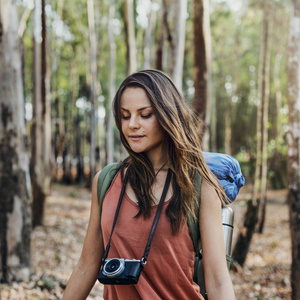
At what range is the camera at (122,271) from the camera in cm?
167

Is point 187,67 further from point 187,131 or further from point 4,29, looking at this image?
point 187,131

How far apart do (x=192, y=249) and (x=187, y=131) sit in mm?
542

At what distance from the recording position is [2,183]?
5.14 m

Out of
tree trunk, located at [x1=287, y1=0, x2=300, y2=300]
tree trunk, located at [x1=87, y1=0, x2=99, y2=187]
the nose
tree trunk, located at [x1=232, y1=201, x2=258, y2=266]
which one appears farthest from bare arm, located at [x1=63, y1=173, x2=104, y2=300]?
tree trunk, located at [x1=87, y1=0, x2=99, y2=187]

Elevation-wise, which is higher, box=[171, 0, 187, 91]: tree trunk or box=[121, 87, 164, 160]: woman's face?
box=[171, 0, 187, 91]: tree trunk

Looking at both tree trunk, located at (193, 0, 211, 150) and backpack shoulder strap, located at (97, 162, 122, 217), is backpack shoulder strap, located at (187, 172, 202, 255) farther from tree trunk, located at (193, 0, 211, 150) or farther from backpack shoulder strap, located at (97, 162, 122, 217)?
tree trunk, located at (193, 0, 211, 150)

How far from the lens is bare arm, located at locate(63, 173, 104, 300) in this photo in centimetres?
201

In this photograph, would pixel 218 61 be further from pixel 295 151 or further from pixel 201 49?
pixel 295 151

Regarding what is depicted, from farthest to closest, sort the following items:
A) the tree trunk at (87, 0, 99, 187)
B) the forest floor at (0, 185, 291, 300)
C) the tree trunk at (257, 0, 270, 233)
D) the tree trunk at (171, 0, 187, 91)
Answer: the tree trunk at (87, 0, 99, 187), the tree trunk at (257, 0, 270, 233), the tree trunk at (171, 0, 187, 91), the forest floor at (0, 185, 291, 300)

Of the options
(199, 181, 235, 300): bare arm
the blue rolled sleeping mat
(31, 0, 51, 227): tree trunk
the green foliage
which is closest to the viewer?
(199, 181, 235, 300): bare arm

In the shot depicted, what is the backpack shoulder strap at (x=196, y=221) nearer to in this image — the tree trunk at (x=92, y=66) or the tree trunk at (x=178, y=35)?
the tree trunk at (x=178, y=35)

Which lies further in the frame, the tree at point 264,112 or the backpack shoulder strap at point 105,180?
the tree at point 264,112

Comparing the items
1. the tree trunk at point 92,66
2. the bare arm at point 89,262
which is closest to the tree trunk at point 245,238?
the bare arm at point 89,262

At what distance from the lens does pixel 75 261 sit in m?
8.52
